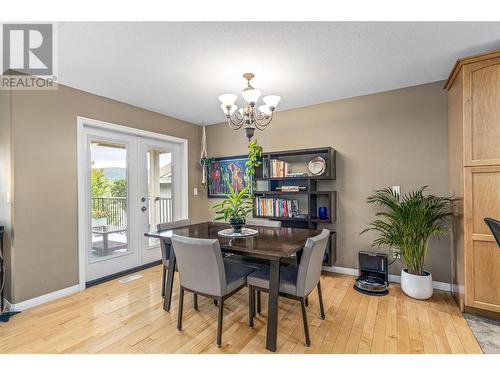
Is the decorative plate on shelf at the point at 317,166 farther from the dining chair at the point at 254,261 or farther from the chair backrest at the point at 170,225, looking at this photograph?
the chair backrest at the point at 170,225

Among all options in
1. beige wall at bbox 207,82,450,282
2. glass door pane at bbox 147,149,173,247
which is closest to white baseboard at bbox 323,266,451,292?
beige wall at bbox 207,82,450,282

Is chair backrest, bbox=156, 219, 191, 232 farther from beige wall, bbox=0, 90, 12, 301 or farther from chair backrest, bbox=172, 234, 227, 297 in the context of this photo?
beige wall, bbox=0, 90, 12, 301

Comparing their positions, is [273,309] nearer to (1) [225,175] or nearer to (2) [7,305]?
(2) [7,305]

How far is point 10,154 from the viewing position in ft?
7.72

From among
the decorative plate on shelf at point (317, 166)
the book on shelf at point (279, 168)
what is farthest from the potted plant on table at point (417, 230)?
the book on shelf at point (279, 168)

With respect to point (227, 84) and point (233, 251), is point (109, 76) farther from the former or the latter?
point (233, 251)

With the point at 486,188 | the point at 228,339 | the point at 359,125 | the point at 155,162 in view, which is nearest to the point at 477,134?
the point at 486,188

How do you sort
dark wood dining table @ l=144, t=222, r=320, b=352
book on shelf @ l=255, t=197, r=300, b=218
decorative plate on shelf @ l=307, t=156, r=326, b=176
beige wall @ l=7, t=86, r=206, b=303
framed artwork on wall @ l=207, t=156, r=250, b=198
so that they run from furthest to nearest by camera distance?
framed artwork on wall @ l=207, t=156, r=250, b=198, book on shelf @ l=255, t=197, r=300, b=218, decorative plate on shelf @ l=307, t=156, r=326, b=176, beige wall @ l=7, t=86, r=206, b=303, dark wood dining table @ l=144, t=222, r=320, b=352

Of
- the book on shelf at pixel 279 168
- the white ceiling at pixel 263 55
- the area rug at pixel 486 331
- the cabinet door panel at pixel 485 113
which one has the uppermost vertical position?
the white ceiling at pixel 263 55

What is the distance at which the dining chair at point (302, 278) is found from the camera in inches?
70.9

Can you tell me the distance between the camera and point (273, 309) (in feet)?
5.84

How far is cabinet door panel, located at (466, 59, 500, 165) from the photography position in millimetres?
2053

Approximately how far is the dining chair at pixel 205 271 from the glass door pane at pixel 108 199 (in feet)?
6.06

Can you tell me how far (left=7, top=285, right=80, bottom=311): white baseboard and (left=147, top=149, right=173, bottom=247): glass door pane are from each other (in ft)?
3.84
